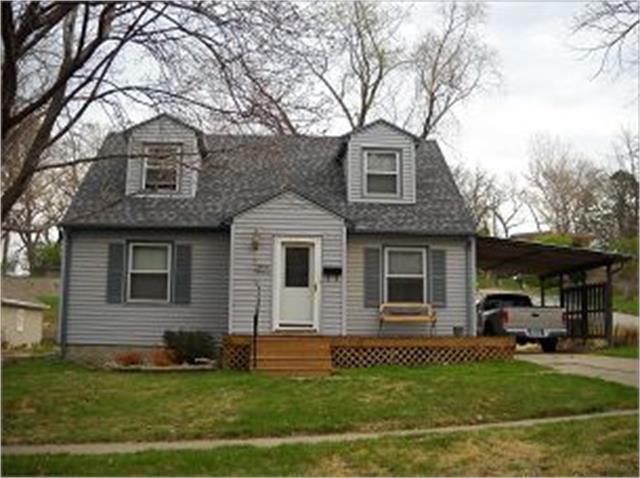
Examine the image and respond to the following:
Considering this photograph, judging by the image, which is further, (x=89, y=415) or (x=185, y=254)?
(x=185, y=254)

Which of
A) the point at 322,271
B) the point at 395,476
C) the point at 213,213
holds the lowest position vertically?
the point at 395,476

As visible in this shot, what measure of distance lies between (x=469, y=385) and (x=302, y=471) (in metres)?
5.50

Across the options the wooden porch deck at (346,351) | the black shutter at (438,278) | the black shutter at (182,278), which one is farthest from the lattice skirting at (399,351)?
the black shutter at (182,278)

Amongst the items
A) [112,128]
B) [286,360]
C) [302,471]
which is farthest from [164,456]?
[286,360]

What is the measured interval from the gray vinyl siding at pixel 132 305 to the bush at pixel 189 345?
1.81ft

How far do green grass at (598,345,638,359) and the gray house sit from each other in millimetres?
3445

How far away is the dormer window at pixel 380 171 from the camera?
2012 centimetres

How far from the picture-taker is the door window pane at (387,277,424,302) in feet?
62.6

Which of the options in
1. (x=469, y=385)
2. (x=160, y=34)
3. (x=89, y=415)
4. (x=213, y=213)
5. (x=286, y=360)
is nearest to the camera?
Result: (x=160, y=34)

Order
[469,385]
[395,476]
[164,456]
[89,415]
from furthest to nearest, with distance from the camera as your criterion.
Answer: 1. [469,385]
2. [89,415]
3. [164,456]
4. [395,476]

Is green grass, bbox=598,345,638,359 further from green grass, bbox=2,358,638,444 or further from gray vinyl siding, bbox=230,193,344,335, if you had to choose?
gray vinyl siding, bbox=230,193,344,335

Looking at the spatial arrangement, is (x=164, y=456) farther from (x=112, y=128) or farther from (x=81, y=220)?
(x=81, y=220)

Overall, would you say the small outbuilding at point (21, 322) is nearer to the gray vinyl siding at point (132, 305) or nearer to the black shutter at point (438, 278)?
the gray vinyl siding at point (132, 305)

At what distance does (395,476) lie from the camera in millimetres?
8328
